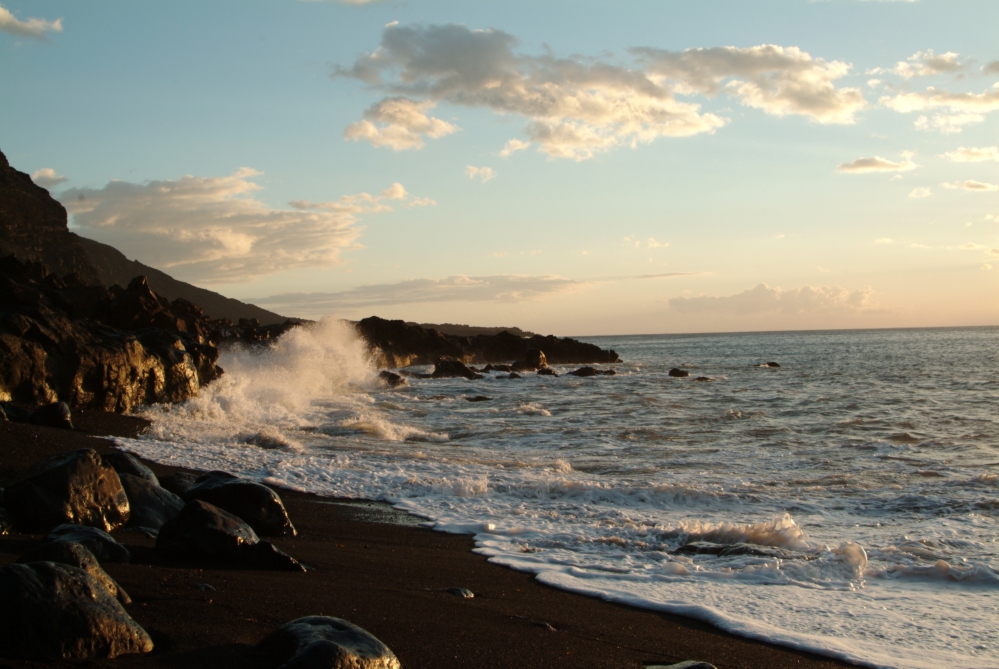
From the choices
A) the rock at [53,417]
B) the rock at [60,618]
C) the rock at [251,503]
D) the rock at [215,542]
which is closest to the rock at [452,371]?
the rock at [53,417]

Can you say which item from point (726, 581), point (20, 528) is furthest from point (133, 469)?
point (726, 581)

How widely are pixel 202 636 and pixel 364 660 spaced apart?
0.92 m

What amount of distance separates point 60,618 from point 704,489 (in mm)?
7562

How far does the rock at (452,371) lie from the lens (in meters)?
36.0

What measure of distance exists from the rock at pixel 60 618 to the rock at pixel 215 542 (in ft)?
5.00

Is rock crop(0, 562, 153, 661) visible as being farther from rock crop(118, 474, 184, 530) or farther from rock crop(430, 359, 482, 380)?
rock crop(430, 359, 482, 380)

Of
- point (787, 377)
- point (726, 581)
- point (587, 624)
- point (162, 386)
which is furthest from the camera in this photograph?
point (787, 377)

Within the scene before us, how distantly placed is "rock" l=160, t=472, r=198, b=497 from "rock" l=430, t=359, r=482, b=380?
28.5 m

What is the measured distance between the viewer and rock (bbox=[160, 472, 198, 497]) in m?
6.91

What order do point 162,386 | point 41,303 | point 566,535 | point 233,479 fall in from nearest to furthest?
1. point 233,479
2. point 566,535
3. point 41,303
4. point 162,386

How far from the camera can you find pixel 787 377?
35.2 m

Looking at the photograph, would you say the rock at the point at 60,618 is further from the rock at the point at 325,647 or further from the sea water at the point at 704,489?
the sea water at the point at 704,489

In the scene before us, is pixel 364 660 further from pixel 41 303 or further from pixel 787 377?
pixel 787 377

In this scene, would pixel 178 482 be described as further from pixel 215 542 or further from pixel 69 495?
pixel 215 542
